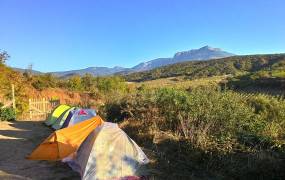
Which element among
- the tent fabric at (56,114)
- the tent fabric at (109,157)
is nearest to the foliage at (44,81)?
the tent fabric at (56,114)

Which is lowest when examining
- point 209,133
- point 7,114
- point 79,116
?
point 7,114

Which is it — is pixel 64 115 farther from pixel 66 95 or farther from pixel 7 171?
pixel 66 95

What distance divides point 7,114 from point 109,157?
15570 mm

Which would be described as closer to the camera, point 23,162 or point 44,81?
point 23,162

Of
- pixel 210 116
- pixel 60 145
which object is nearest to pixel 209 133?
pixel 210 116

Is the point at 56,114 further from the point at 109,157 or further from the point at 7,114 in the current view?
the point at 109,157

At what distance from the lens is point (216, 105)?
1198 centimetres

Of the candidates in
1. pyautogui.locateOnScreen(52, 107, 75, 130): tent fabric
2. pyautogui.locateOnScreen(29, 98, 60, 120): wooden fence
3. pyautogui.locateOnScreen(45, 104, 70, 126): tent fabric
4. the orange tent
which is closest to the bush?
pyautogui.locateOnScreen(29, 98, 60, 120): wooden fence

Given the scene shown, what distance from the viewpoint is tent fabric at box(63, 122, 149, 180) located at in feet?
29.4

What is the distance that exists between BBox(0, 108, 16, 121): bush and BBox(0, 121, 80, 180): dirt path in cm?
519

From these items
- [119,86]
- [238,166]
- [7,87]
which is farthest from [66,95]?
[238,166]

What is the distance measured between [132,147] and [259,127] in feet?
13.3

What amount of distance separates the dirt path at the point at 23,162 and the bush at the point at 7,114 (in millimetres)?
5186

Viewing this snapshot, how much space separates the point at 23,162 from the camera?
11.3m
